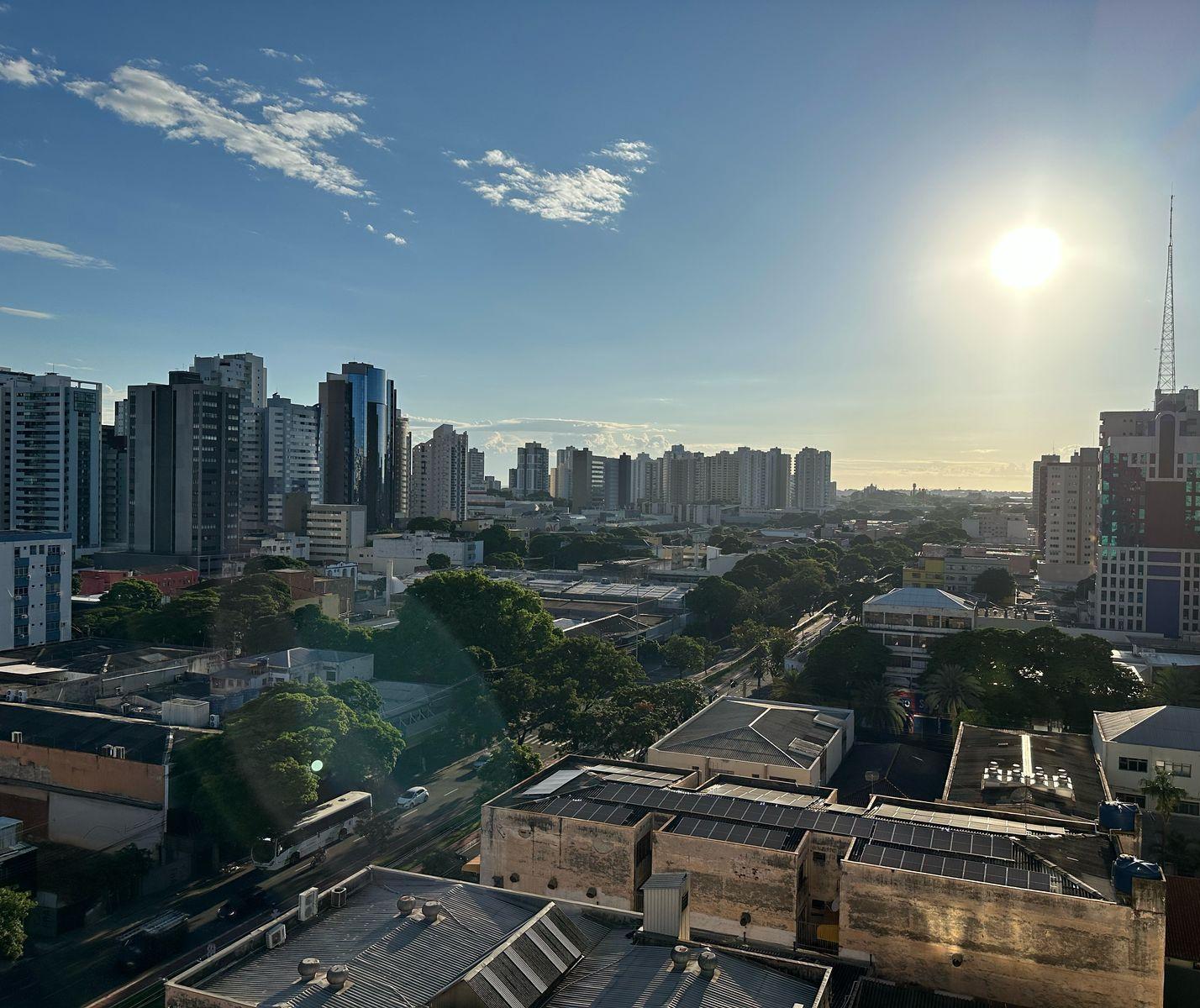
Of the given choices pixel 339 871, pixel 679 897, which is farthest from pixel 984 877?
pixel 339 871

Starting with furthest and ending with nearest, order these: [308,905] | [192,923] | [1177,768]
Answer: [1177,768], [192,923], [308,905]

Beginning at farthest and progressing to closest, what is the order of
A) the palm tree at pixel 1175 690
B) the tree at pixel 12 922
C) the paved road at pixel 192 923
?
the palm tree at pixel 1175 690, the paved road at pixel 192 923, the tree at pixel 12 922

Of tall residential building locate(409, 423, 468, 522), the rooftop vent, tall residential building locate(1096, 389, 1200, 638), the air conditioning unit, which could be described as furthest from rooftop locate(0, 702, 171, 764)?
tall residential building locate(409, 423, 468, 522)

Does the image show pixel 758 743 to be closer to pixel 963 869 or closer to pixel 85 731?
pixel 963 869

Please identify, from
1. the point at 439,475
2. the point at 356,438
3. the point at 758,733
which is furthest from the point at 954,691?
the point at 439,475

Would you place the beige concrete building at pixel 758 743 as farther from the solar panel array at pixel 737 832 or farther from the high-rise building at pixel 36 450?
the high-rise building at pixel 36 450

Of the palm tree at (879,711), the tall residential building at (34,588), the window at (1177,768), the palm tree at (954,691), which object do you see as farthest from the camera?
the tall residential building at (34,588)

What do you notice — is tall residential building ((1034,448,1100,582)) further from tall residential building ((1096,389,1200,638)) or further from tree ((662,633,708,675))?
tree ((662,633,708,675))

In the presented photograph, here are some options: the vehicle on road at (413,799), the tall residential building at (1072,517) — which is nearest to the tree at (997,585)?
the tall residential building at (1072,517)
